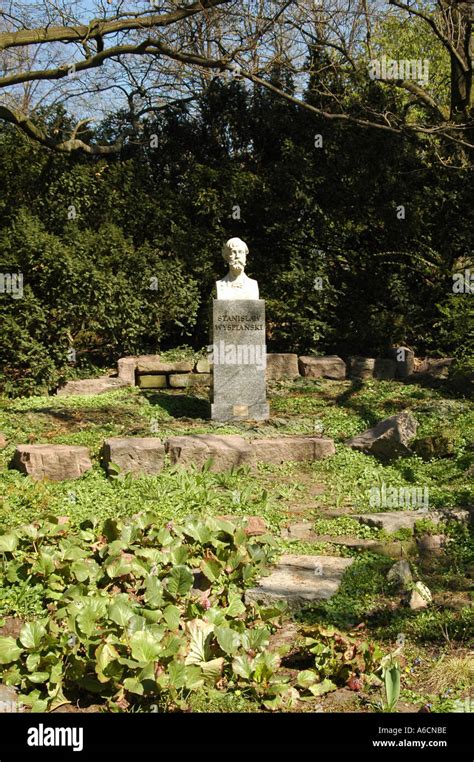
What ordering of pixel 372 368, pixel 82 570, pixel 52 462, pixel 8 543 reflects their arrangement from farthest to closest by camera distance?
pixel 372 368 → pixel 52 462 → pixel 8 543 → pixel 82 570

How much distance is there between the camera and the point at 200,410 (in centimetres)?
930

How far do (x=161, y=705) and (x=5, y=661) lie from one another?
794 millimetres

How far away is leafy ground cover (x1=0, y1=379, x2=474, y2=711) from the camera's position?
3.79 m

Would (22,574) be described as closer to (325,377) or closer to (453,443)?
(453,443)

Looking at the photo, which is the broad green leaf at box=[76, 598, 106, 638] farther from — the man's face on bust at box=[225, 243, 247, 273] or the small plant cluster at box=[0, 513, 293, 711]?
the man's face on bust at box=[225, 243, 247, 273]

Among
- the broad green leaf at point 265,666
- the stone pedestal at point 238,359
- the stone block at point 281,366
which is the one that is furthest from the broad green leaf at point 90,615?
the stone block at point 281,366

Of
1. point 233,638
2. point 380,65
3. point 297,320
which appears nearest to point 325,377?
point 297,320

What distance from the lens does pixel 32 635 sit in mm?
3889

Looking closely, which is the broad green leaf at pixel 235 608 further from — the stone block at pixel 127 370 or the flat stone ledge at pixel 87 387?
the stone block at pixel 127 370

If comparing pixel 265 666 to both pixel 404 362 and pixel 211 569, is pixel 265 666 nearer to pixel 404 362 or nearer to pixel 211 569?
pixel 211 569

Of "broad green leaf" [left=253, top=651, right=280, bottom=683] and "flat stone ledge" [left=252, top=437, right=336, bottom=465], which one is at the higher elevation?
"flat stone ledge" [left=252, top=437, right=336, bottom=465]

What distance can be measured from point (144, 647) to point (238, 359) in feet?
16.9

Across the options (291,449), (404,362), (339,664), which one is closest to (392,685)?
(339,664)

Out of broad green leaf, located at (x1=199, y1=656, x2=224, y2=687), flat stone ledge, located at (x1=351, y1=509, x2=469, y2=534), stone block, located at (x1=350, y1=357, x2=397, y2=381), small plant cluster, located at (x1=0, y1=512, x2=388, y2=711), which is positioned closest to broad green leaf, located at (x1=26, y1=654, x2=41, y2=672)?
small plant cluster, located at (x1=0, y1=512, x2=388, y2=711)
